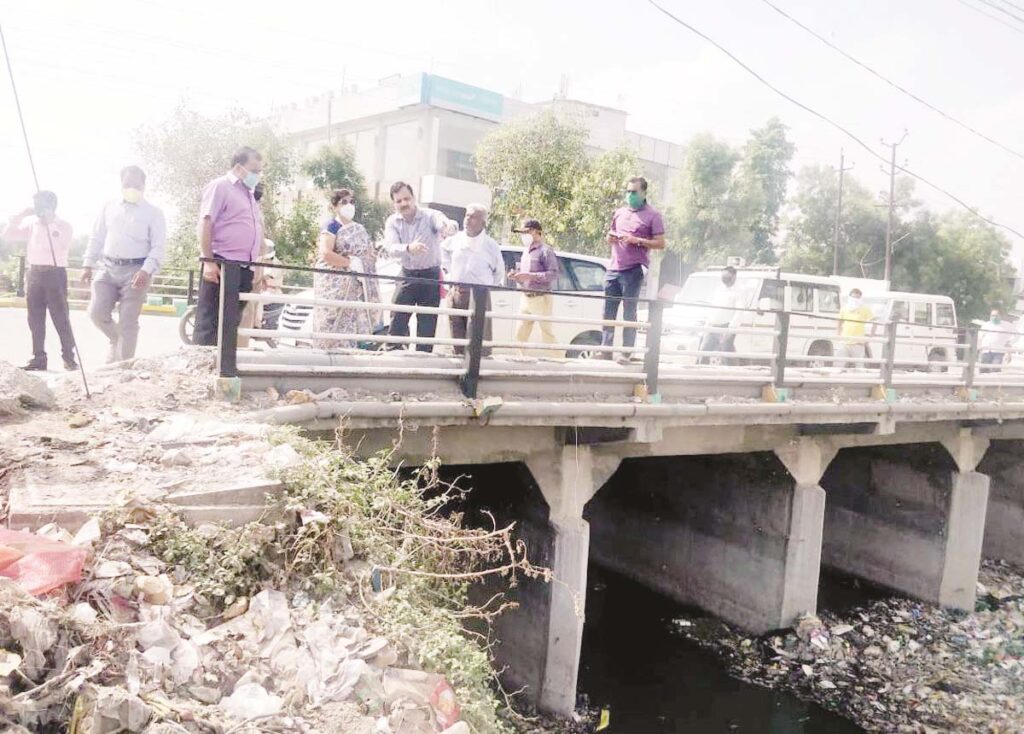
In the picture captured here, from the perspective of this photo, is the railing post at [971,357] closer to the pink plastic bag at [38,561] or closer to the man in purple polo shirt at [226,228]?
the man in purple polo shirt at [226,228]

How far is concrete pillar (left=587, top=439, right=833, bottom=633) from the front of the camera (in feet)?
33.9

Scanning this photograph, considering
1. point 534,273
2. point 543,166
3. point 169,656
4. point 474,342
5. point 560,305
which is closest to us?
point 169,656

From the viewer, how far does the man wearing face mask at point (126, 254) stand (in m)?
6.60

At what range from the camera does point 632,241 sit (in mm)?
8156

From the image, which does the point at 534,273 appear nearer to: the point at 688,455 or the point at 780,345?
the point at 780,345

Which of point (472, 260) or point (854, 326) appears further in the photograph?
point (854, 326)

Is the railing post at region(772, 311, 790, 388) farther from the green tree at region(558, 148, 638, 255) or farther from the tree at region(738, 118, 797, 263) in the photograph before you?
the tree at region(738, 118, 797, 263)

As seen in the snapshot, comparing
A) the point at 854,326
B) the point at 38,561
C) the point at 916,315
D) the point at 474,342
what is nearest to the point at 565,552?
the point at 474,342

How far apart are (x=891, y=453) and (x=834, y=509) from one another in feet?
4.51

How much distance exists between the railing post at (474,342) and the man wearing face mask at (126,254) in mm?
2658

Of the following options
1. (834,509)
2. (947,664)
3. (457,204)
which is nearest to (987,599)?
(834,509)

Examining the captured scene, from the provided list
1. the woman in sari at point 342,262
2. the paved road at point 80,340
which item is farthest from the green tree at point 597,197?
the woman in sari at point 342,262

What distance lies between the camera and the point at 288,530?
12.5 ft

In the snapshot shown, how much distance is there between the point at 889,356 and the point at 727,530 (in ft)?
10.2
